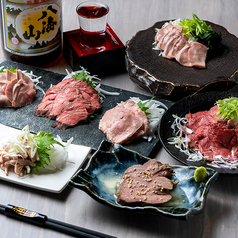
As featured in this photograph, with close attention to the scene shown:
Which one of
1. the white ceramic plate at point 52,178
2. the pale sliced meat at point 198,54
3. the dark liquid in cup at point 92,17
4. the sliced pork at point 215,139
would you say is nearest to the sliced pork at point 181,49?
the pale sliced meat at point 198,54

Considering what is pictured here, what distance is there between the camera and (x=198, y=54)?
134 inches

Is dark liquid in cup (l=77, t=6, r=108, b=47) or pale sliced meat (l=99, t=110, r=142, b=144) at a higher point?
dark liquid in cup (l=77, t=6, r=108, b=47)

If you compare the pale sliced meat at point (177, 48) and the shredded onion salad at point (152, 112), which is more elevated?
the pale sliced meat at point (177, 48)

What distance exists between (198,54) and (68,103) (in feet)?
3.68

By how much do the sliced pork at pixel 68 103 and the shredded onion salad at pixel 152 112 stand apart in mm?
345

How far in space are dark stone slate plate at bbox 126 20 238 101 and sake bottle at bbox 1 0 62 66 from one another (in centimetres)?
65

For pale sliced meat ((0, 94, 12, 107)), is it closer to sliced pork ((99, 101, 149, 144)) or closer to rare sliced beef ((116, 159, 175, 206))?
sliced pork ((99, 101, 149, 144))

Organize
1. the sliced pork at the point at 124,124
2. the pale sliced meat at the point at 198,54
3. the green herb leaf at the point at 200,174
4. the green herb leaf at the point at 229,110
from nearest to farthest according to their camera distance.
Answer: the green herb leaf at the point at 200,174, the green herb leaf at the point at 229,110, the sliced pork at the point at 124,124, the pale sliced meat at the point at 198,54

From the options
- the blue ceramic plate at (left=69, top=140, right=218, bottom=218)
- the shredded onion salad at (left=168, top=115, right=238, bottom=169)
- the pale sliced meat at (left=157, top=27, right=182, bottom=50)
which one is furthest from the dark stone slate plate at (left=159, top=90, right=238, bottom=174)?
the pale sliced meat at (left=157, top=27, right=182, bottom=50)

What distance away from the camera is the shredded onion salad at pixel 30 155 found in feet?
8.45

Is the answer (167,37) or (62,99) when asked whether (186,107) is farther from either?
(62,99)

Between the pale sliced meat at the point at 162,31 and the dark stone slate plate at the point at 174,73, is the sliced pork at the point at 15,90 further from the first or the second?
the pale sliced meat at the point at 162,31

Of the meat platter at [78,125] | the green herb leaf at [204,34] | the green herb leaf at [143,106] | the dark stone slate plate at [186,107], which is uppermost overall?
the green herb leaf at [204,34]

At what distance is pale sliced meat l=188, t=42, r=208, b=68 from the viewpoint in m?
3.36
